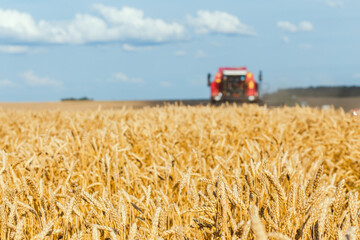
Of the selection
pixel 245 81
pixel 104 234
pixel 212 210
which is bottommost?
pixel 104 234

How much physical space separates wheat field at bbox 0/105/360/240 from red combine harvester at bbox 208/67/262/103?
12836mm

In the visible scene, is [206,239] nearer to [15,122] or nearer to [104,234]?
[104,234]

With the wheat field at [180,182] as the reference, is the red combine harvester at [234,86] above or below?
above

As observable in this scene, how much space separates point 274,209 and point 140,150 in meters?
3.55

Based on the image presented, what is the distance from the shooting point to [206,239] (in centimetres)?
234

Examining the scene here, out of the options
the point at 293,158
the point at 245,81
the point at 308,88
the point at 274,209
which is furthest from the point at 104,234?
the point at 308,88

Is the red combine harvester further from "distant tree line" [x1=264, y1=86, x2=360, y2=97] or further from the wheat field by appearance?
"distant tree line" [x1=264, y1=86, x2=360, y2=97]

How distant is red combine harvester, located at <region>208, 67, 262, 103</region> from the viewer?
74.0ft

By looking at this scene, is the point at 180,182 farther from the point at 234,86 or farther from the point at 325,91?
the point at 325,91

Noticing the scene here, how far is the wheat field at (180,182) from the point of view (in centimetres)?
200

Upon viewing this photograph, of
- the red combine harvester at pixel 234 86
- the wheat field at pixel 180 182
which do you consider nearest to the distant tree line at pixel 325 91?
the red combine harvester at pixel 234 86

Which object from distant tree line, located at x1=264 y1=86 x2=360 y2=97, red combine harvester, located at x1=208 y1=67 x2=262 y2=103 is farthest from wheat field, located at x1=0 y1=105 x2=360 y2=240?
distant tree line, located at x1=264 y1=86 x2=360 y2=97

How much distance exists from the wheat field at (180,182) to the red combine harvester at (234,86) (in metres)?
12.8

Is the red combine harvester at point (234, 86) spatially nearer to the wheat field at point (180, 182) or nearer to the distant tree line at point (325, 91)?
the wheat field at point (180, 182)
